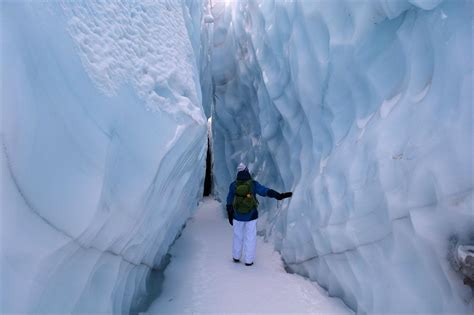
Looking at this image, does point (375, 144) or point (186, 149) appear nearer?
point (375, 144)

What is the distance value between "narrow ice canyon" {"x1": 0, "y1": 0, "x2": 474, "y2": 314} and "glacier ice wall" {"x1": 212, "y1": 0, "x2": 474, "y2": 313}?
1 cm

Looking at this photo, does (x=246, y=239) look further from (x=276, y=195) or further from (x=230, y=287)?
(x=230, y=287)

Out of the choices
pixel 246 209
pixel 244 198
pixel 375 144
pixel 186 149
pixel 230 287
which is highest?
pixel 375 144

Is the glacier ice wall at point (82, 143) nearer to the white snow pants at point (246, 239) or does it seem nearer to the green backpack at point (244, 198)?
the green backpack at point (244, 198)

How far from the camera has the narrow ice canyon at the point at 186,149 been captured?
1494 mm

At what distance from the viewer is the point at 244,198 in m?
3.78

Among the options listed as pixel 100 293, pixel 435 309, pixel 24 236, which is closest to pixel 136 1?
pixel 24 236

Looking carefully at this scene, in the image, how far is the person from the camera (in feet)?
12.4

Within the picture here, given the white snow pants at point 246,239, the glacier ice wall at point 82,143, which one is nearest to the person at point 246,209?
the white snow pants at point 246,239

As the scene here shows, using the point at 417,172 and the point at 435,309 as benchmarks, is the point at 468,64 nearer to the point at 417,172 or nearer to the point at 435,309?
the point at 417,172

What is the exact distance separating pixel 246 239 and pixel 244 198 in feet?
1.43

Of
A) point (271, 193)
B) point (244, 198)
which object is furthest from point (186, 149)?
point (271, 193)

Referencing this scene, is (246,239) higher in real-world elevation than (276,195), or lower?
lower

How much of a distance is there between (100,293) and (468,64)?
237 centimetres
